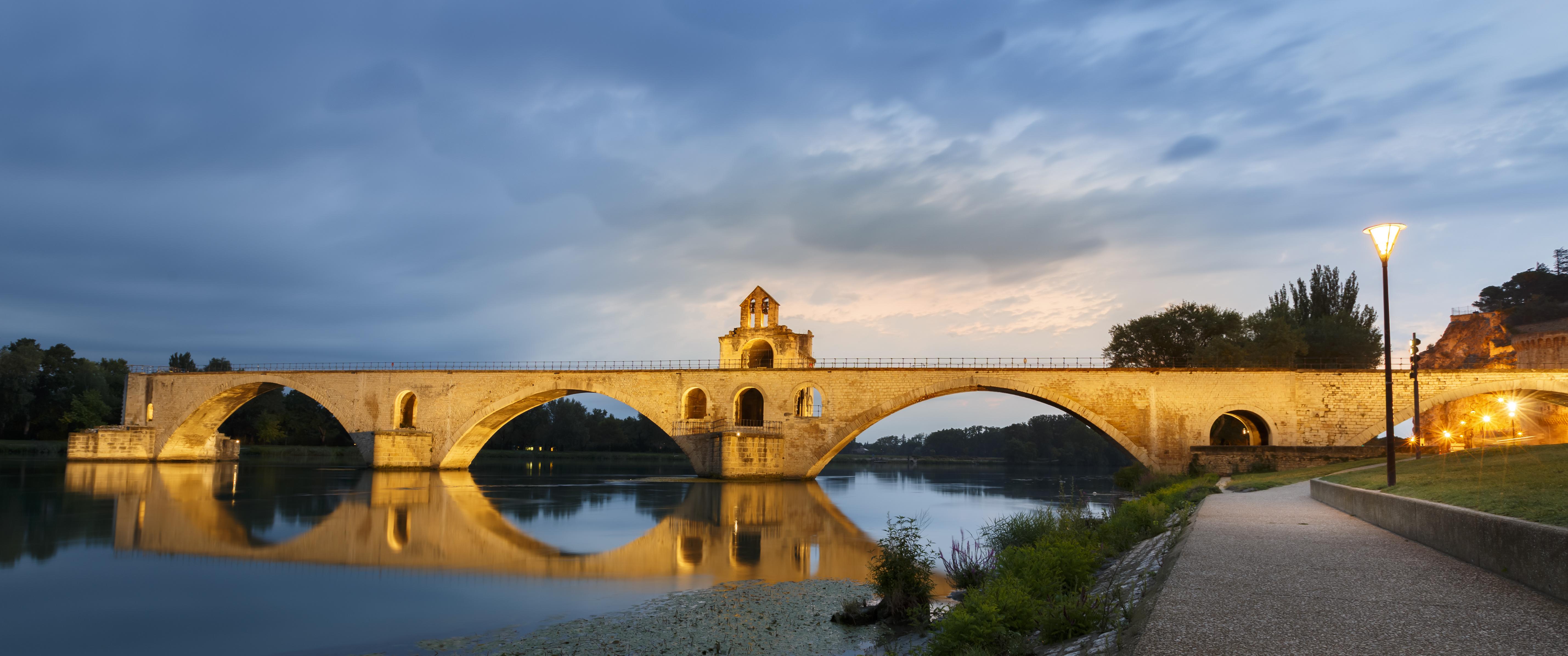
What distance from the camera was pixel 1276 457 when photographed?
27797 mm

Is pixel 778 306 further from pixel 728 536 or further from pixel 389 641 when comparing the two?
pixel 389 641

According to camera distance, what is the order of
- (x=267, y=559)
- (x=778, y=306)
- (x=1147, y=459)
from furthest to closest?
(x=778, y=306) < (x=1147, y=459) < (x=267, y=559)

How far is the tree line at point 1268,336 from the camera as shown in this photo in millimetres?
39781

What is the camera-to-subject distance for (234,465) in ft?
148

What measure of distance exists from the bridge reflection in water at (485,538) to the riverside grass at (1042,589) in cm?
312

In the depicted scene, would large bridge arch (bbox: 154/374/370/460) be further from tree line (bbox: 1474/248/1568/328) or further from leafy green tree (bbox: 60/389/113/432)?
tree line (bbox: 1474/248/1568/328)

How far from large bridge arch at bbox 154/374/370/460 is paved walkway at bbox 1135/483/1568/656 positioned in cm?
4210

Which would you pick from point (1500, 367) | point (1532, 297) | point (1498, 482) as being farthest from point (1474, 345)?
point (1498, 482)

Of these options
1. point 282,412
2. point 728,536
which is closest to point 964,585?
point 728,536

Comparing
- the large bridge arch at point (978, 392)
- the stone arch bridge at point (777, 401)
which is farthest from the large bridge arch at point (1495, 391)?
the large bridge arch at point (978, 392)

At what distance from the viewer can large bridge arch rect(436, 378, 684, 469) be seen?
37500mm

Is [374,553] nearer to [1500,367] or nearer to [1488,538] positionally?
[1488,538]

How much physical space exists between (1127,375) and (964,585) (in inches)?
1029

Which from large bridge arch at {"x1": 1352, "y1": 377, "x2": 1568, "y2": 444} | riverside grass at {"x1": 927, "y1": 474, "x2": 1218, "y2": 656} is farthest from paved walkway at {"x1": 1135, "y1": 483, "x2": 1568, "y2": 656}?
large bridge arch at {"x1": 1352, "y1": 377, "x2": 1568, "y2": 444}
